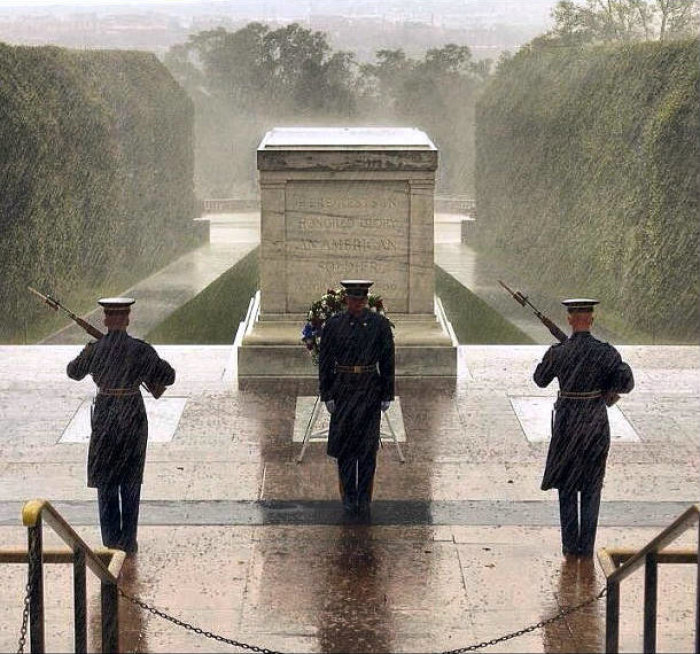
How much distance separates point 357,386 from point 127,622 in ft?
7.08

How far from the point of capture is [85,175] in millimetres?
22531

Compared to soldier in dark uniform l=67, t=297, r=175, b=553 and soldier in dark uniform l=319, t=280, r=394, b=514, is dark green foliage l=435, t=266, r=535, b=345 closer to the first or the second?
soldier in dark uniform l=319, t=280, r=394, b=514

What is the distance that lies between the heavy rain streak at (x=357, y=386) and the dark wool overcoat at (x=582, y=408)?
0.01 m

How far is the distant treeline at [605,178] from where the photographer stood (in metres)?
17.8

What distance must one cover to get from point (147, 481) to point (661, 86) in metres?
12.2

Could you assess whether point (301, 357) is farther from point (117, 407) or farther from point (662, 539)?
point (662, 539)

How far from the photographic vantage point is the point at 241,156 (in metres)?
48.6

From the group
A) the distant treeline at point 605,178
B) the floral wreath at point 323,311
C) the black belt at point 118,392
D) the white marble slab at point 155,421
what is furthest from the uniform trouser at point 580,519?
the distant treeline at point 605,178

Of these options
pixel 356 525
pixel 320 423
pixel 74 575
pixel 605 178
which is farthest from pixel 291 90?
pixel 74 575

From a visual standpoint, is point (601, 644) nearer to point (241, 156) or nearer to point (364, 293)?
point (364, 293)

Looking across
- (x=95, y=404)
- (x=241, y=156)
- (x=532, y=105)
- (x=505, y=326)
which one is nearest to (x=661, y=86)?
(x=505, y=326)

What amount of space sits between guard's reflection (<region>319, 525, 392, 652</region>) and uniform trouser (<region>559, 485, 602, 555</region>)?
0.94 m

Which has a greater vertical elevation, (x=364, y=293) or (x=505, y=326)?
(x=364, y=293)

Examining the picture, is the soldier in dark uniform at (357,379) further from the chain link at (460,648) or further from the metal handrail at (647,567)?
the metal handrail at (647,567)
